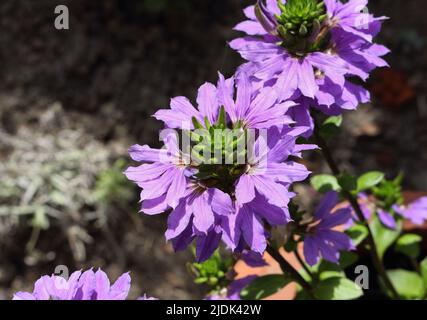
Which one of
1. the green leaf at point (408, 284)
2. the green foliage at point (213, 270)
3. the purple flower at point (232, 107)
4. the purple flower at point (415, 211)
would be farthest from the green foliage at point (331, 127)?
the green leaf at point (408, 284)

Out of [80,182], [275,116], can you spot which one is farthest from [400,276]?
[80,182]

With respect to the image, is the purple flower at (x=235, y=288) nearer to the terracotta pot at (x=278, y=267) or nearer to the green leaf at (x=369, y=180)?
the terracotta pot at (x=278, y=267)

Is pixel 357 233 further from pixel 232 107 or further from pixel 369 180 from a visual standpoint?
pixel 232 107

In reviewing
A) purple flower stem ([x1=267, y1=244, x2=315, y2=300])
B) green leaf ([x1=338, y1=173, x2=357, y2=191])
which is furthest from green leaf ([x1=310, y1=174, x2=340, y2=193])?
purple flower stem ([x1=267, y1=244, x2=315, y2=300])

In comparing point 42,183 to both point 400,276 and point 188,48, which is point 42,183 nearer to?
point 188,48

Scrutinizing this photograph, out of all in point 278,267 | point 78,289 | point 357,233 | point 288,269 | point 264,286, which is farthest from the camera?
point 278,267

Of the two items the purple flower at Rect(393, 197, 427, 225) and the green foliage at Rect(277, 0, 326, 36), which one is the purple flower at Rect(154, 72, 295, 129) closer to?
the green foliage at Rect(277, 0, 326, 36)

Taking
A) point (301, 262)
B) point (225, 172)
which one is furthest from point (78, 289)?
point (301, 262)
